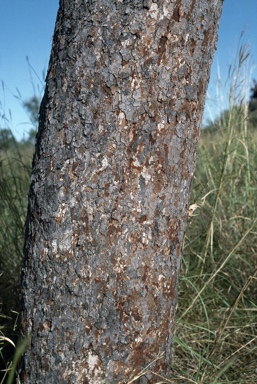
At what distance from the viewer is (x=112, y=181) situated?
1271 millimetres

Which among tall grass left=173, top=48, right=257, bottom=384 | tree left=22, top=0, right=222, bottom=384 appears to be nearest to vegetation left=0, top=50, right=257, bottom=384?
tall grass left=173, top=48, right=257, bottom=384

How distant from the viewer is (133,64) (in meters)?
1.26

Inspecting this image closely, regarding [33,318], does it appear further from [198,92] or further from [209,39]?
[209,39]

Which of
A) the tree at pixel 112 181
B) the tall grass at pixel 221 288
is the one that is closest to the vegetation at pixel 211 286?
the tall grass at pixel 221 288

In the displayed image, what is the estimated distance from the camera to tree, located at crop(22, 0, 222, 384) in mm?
1266

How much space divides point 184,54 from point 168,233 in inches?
17.4

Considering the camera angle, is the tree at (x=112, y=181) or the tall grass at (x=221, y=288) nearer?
the tree at (x=112, y=181)

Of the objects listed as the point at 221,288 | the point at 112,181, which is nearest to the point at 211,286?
the point at 221,288

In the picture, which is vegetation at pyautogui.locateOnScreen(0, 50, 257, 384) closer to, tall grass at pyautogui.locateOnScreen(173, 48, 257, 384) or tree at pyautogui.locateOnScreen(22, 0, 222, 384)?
tall grass at pyautogui.locateOnScreen(173, 48, 257, 384)

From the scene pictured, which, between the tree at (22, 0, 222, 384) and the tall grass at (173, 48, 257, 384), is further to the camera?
the tall grass at (173, 48, 257, 384)

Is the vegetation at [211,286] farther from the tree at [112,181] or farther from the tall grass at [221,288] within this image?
the tree at [112,181]

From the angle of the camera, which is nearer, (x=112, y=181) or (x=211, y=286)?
(x=112, y=181)

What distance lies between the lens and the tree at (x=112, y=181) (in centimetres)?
127

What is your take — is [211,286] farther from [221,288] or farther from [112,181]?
[112,181]
